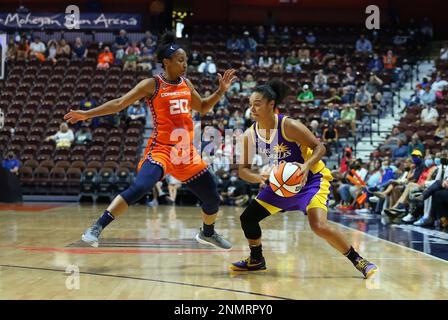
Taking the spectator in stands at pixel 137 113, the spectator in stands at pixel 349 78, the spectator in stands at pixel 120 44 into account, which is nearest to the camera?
the spectator in stands at pixel 137 113

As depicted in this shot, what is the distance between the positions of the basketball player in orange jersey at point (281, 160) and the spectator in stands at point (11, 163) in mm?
11600

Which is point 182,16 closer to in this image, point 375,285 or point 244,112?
point 244,112

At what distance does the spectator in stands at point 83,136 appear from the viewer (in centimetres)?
1672

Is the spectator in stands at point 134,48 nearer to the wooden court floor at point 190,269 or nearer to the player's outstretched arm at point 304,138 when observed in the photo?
the wooden court floor at point 190,269

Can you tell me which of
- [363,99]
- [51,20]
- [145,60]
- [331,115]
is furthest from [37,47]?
[363,99]

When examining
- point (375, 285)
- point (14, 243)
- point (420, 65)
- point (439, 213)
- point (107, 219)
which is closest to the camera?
point (375, 285)

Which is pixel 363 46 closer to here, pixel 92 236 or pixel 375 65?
pixel 375 65

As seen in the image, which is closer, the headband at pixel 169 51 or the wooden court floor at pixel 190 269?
the wooden court floor at pixel 190 269

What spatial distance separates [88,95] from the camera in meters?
18.1

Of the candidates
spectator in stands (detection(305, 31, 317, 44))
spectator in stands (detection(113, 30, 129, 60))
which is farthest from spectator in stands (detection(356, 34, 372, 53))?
spectator in stands (detection(113, 30, 129, 60))

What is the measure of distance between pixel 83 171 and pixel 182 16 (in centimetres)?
1085

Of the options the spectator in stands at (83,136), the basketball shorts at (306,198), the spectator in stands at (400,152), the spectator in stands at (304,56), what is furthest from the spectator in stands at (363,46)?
the basketball shorts at (306,198)

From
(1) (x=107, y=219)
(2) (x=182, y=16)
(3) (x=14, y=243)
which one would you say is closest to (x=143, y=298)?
(1) (x=107, y=219)

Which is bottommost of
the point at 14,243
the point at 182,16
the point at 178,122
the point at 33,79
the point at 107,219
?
the point at 14,243
